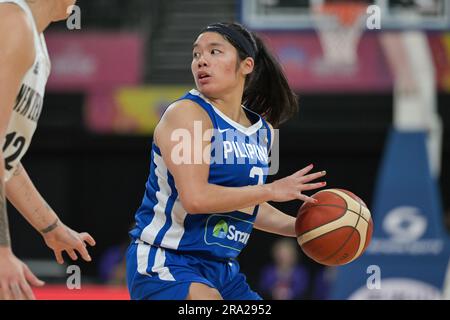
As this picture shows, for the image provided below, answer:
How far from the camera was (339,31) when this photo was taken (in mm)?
12602

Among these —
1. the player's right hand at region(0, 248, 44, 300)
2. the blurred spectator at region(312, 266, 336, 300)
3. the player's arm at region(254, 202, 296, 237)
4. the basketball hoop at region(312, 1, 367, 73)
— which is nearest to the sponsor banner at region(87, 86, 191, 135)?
the basketball hoop at region(312, 1, 367, 73)

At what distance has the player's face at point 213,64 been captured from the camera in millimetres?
4434

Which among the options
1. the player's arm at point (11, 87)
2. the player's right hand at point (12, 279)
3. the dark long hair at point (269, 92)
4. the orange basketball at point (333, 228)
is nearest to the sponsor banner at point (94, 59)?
the dark long hair at point (269, 92)

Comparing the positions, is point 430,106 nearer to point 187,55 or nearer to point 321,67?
point 321,67

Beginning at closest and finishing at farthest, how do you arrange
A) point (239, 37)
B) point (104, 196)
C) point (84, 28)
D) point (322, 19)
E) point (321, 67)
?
point (239, 37)
point (322, 19)
point (321, 67)
point (84, 28)
point (104, 196)

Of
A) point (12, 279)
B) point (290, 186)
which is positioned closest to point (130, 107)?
point (290, 186)

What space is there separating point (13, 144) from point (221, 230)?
106cm

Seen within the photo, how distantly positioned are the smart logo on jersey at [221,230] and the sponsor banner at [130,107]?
8.91 meters

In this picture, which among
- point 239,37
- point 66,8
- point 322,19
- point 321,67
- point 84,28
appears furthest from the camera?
point 84,28

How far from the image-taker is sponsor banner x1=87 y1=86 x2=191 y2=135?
43.8 feet

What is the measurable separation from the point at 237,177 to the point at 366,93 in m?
9.30

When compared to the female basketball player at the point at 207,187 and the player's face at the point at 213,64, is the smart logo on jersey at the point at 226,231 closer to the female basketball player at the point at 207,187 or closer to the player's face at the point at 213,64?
the female basketball player at the point at 207,187

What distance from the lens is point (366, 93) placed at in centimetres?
1338

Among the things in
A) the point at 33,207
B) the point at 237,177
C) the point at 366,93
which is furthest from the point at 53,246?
the point at 366,93
